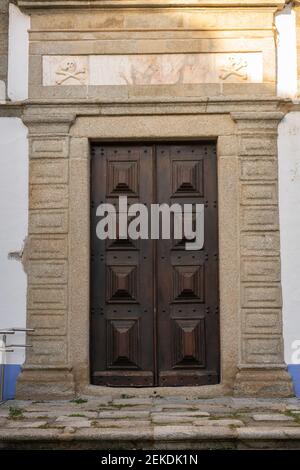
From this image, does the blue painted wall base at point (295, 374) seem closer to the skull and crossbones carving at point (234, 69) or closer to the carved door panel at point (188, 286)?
the carved door panel at point (188, 286)

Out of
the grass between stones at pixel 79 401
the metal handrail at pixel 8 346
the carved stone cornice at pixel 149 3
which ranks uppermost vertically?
the carved stone cornice at pixel 149 3

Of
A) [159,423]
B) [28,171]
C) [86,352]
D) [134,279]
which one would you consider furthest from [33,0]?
[159,423]

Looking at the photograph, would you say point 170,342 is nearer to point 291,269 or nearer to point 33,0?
point 291,269

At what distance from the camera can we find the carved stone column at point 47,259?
21.9ft

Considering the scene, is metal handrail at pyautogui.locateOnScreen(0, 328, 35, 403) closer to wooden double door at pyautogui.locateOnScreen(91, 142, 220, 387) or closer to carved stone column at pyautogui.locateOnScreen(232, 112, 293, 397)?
wooden double door at pyautogui.locateOnScreen(91, 142, 220, 387)

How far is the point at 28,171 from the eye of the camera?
692 centimetres

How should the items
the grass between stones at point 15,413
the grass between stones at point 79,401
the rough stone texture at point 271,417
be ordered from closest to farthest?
the rough stone texture at point 271,417, the grass between stones at point 15,413, the grass between stones at point 79,401

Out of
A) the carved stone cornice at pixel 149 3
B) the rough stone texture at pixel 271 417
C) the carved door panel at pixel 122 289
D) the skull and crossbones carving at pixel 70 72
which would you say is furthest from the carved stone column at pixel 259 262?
the skull and crossbones carving at pixel 70 72

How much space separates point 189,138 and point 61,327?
221 centimetres

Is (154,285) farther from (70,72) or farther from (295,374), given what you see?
(70,72)

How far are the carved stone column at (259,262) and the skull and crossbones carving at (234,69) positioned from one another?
1.28 feet

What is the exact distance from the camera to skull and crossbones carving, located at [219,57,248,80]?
274 inches

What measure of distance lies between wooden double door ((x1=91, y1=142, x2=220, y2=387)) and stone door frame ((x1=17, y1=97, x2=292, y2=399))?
0.16 m

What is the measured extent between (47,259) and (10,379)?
1.18 m
